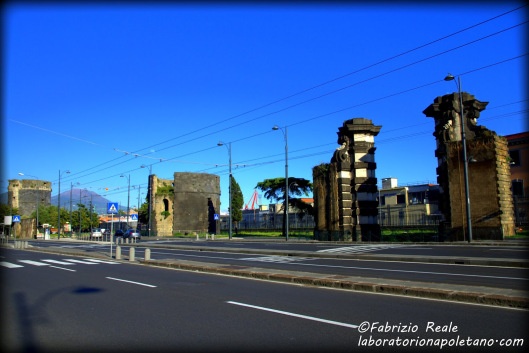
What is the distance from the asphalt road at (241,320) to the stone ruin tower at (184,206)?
62628 mm

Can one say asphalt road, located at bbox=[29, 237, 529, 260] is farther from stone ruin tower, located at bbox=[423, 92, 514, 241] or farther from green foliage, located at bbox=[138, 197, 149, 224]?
green foliage, located at bbox=[138, 197, 149, 224]

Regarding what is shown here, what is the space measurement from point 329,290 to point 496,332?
15.6 feet

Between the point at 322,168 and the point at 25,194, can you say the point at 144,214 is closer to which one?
the point at 25,194

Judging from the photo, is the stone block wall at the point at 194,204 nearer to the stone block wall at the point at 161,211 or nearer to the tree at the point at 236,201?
the stone block wall at the point at 161,211

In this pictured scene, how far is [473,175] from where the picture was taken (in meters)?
29.2

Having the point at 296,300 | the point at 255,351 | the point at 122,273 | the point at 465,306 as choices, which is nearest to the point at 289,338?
the point at 255,351

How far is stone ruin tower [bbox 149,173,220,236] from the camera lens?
243 feet

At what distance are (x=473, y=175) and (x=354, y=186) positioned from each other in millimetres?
9592

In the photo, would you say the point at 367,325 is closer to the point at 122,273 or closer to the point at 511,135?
the point at 122,273

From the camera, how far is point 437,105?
32469 mm

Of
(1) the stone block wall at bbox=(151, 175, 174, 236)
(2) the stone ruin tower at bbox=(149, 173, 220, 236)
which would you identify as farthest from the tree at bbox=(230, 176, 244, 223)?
(1) the stone block wall at bbox=(151, 175, 174, 236)

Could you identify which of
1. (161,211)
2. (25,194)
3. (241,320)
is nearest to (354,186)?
(241,320)

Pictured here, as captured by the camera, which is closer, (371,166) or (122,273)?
(122,273)

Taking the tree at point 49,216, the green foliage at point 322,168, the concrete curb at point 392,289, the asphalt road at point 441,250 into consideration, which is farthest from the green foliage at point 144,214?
the concrete curb at point 392,289
